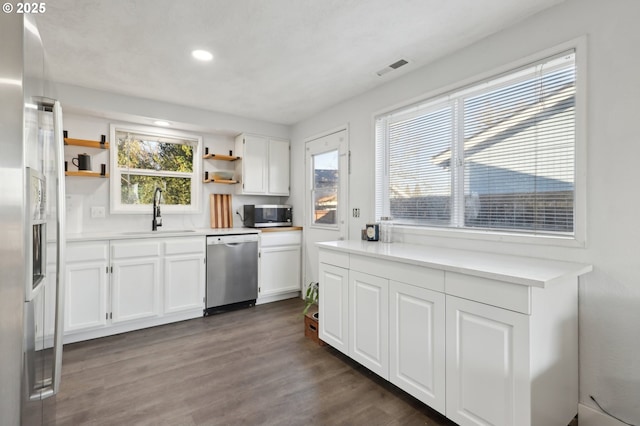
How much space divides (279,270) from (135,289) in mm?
1648

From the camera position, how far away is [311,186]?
4031 millimetres

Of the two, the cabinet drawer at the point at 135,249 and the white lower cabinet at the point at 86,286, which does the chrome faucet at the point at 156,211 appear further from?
the white lower cabinet at the point at 86,286

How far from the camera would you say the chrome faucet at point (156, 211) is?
3582 millimetres

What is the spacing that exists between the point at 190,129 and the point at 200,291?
2033mm

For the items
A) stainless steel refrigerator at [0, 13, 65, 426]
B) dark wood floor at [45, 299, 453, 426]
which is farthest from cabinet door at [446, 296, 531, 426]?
stainless steel refrigerator at [0, 13, 65, 426]

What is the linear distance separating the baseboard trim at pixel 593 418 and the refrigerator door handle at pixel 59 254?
2447 millimetres

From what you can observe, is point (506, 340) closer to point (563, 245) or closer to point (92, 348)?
point (563, 245)

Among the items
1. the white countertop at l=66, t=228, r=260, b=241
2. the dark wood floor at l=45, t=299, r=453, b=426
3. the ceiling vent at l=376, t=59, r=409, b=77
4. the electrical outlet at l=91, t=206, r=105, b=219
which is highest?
the ceiling vent at l=376, t=59, r=409, b=77

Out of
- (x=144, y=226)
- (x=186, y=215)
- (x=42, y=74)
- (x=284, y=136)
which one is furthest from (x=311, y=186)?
(x=42, y=74)

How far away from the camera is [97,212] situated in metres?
3.37

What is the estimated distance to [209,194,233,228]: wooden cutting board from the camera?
162 inches

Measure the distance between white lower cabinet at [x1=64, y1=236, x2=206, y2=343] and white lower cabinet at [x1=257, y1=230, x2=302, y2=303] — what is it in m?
0.77

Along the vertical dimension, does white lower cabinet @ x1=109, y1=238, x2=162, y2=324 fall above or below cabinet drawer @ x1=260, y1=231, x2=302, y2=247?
below

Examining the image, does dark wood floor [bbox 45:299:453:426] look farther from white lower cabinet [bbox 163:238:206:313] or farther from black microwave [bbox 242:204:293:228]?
black microwave [bbox 242:204:293:228]
